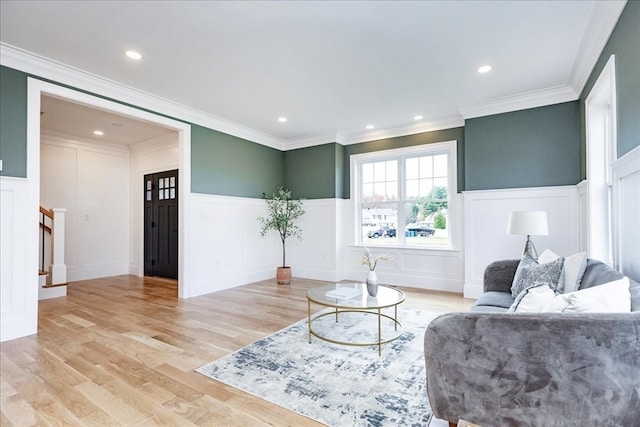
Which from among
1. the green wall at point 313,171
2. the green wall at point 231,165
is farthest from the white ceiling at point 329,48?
the green wall at point 313,171

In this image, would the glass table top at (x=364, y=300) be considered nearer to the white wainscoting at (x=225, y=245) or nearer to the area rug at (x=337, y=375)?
the area rug at (x=337, y=375)

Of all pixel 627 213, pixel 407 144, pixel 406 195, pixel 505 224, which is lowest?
pixel 505 224

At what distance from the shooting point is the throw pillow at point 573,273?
2160mm

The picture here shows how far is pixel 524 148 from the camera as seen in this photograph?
13.6 feet

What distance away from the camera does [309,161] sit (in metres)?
6.17

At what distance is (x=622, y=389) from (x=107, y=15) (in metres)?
3.90

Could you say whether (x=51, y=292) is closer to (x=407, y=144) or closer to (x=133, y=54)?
(x=133, y=54)

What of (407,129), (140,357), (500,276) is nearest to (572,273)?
(500,276)

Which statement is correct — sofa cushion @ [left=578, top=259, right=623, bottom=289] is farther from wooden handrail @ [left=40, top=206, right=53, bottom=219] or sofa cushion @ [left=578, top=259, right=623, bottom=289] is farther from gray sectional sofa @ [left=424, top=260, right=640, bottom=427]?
wooden handrail @ [left=40, top=206, right=53, bottom=219]

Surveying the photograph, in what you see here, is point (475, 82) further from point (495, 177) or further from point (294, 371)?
point (294, 371)

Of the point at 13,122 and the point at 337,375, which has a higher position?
the point at 13,122

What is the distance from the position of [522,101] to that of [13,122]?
5845mm

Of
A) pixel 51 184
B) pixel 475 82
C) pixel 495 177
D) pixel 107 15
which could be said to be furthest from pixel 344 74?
pixel 51 184

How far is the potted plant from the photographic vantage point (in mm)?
5891
